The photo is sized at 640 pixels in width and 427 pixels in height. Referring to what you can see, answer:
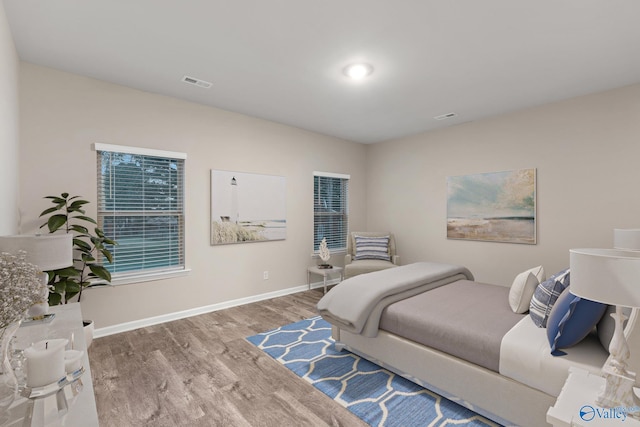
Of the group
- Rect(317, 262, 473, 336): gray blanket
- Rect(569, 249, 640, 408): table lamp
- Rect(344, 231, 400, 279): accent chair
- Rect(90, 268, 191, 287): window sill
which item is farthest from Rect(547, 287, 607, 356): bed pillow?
Rect(90, 268, 191, 287): window sill

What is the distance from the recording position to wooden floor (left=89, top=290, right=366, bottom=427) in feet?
6.44

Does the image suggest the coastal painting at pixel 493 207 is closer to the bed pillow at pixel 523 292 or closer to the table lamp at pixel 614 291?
the bed pillow at pixel 523 292

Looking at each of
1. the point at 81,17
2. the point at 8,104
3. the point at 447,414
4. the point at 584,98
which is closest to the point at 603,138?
the point at 584,98

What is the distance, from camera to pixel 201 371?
2506 millimetres

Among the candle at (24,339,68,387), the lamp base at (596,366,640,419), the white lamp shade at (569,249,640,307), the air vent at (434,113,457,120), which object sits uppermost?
the air vent at (434,113,457,120)

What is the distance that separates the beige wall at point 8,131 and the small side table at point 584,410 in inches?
125

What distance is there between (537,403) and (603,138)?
126 inches

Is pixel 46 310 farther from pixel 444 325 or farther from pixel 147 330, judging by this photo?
pixel 444 325

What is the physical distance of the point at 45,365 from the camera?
965mm

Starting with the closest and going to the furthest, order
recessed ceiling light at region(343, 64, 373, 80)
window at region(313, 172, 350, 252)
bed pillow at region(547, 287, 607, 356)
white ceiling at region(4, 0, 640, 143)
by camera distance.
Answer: bed pillow at region(547, 287, 607, 356), white ceiling at region(4, 0, 640, 143), recessed ceiling light at region(343, 64, 373, 80), window at region(313, 172, 350, 252)

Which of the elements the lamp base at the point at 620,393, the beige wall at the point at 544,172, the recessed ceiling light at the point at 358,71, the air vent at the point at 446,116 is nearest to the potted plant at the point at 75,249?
the recessed ceiling light at the point at 358,71

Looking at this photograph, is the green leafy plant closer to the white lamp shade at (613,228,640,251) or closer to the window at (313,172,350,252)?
the window at (313,172,350,252)

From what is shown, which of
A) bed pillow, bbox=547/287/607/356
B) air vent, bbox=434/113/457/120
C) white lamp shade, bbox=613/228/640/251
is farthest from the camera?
air vent, bbox=434/113/457/120

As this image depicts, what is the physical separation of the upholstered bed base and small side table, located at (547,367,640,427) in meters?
0.34
